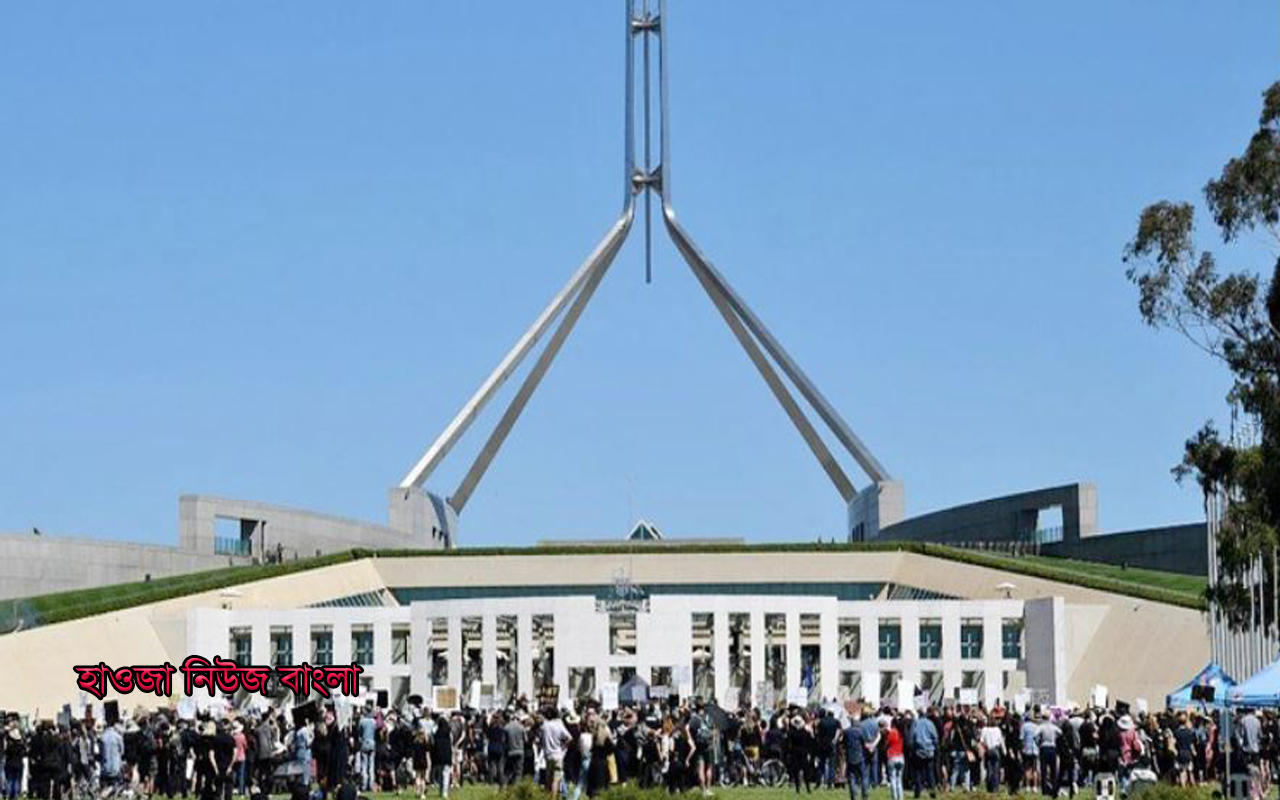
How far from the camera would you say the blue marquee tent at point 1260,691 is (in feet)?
76.4

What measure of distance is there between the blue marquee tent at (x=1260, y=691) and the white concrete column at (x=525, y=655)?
15.4m

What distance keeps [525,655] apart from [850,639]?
6101 mm

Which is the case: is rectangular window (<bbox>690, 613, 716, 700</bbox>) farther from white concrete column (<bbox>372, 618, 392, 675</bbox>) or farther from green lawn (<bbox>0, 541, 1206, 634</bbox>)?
green lawn (<bbox>0, 541, 1206, 634</bbox>)

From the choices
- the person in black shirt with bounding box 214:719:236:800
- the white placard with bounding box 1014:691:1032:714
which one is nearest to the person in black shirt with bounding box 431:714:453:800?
the person in black shirt with bounding box 214:719:236:800

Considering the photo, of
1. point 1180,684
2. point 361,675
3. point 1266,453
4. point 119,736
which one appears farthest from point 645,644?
point 119,736

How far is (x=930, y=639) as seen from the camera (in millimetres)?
40031

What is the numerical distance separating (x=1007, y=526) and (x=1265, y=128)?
24338 millimetres

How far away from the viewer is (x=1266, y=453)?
93.0 feet

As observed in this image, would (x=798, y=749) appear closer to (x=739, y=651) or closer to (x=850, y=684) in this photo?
(x=739, y=651)

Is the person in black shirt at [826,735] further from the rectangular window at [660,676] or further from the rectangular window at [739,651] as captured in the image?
the rectangular window at [739,651]

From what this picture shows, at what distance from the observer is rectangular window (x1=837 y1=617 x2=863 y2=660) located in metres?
40.2

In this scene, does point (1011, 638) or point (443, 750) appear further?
point (1011, 638)

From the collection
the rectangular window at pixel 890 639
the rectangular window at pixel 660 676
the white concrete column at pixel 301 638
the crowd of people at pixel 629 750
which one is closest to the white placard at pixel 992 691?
the rectangular window at pixel 890 639

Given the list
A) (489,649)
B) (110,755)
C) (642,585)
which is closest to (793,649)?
(489,649)
